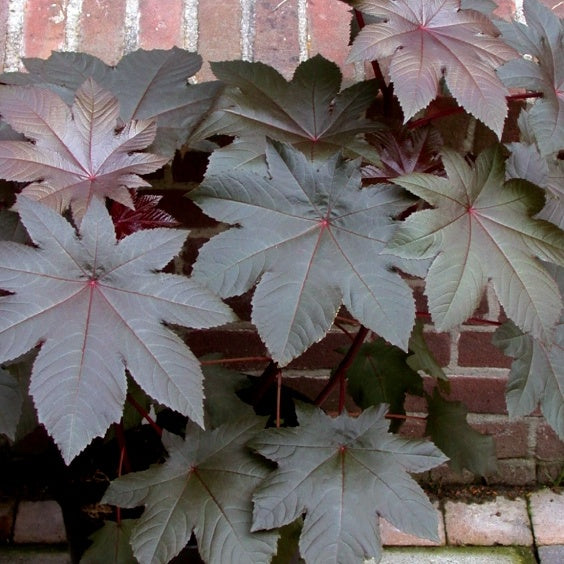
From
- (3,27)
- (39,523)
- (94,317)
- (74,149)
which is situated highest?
(3,27)

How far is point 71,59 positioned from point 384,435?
2.37 ft

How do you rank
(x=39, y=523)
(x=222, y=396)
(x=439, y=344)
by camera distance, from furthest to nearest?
(x=39, y=523) < (x=439, y=344) < (x=222, y=396)

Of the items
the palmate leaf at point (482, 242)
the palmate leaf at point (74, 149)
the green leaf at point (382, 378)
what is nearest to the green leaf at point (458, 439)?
the green leaf at point (382, 378)

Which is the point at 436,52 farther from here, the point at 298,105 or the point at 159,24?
the point at 159,24

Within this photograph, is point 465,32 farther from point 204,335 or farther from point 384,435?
point 204,335

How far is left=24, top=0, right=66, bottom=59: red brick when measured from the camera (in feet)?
4.22

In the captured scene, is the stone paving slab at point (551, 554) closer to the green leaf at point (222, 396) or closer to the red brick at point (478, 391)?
the red brick at point (478, 391)

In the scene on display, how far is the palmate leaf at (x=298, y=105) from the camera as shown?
1.04 metres

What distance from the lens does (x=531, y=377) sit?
1044 millimetres

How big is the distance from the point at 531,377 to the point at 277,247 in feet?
1.37

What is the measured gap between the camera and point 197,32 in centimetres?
130

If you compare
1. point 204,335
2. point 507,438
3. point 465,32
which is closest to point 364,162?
point 465,32

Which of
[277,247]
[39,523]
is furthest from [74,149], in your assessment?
[39,523]

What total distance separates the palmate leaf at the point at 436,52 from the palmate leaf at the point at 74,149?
31cm
